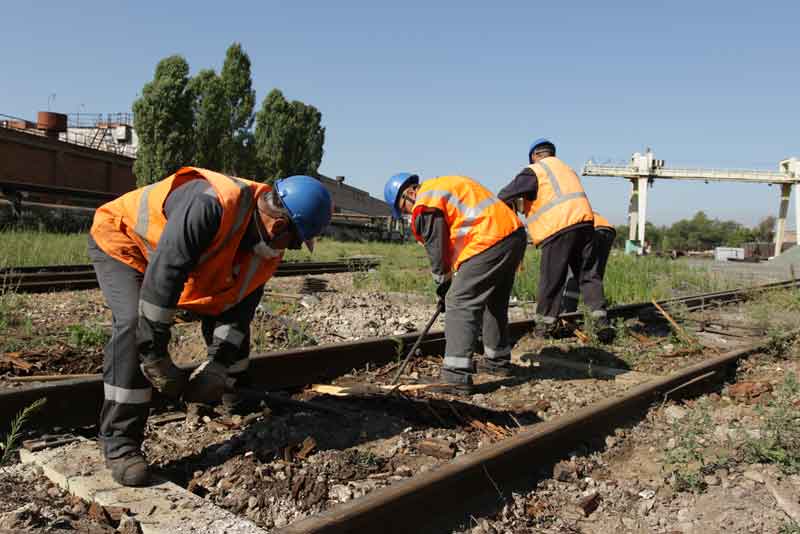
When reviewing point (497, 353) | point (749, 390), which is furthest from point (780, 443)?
point (497, 353)

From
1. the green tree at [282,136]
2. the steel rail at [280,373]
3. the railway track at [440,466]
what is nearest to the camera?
the railway track at [440,466]

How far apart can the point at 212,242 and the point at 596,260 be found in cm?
516

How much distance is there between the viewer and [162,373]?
304 centimetres

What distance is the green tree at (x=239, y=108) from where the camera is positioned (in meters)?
33.0

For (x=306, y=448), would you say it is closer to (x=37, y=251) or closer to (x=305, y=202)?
(x=305, y=202)

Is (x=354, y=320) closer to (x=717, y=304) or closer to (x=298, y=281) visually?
(x=298, y=281)

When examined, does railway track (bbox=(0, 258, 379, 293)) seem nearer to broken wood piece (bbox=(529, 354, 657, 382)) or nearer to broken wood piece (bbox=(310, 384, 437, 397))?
broken wood piece (bbox=(310, 384, 437, 397))

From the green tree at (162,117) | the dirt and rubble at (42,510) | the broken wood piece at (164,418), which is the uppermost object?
the green tree at (162,117)

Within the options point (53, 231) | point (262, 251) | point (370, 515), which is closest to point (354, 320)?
point (262, 251)

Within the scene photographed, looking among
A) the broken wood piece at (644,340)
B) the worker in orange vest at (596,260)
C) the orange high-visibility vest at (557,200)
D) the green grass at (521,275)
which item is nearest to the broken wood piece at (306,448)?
the orange high-visibility vest at (557,200)

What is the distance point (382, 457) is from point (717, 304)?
8.27 metres

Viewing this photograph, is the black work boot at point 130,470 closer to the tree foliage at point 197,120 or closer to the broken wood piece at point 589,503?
the broken wood piece at point 589,503

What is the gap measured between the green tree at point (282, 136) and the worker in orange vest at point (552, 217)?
1309 inches

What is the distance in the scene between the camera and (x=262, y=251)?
11.2 ft
